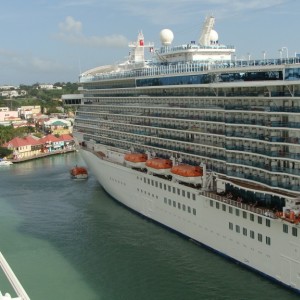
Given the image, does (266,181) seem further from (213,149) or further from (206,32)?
(206,32)

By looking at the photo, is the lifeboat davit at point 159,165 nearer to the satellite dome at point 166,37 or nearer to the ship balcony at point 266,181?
the ship balcony at point 266,181

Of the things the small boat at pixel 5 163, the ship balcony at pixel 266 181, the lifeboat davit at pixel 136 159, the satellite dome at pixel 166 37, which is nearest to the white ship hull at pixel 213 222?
the lifeboat davit at pixel 136 159

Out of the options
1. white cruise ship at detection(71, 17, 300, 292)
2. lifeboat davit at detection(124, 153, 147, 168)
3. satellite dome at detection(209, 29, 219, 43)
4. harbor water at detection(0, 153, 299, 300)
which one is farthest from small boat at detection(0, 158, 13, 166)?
satellite dome at detection(209, 29, 219, 43)

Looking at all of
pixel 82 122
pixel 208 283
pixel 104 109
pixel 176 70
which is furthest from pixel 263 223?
pixel 82 122

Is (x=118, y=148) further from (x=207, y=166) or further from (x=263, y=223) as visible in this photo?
(x=263, y=223)

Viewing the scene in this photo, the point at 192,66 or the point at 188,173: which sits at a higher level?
the point at 192,66

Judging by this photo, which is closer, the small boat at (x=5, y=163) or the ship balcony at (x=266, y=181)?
the ship balcony at (x=266, y=181)

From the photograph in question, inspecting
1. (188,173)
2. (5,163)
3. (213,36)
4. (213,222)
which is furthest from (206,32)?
(5,163)
